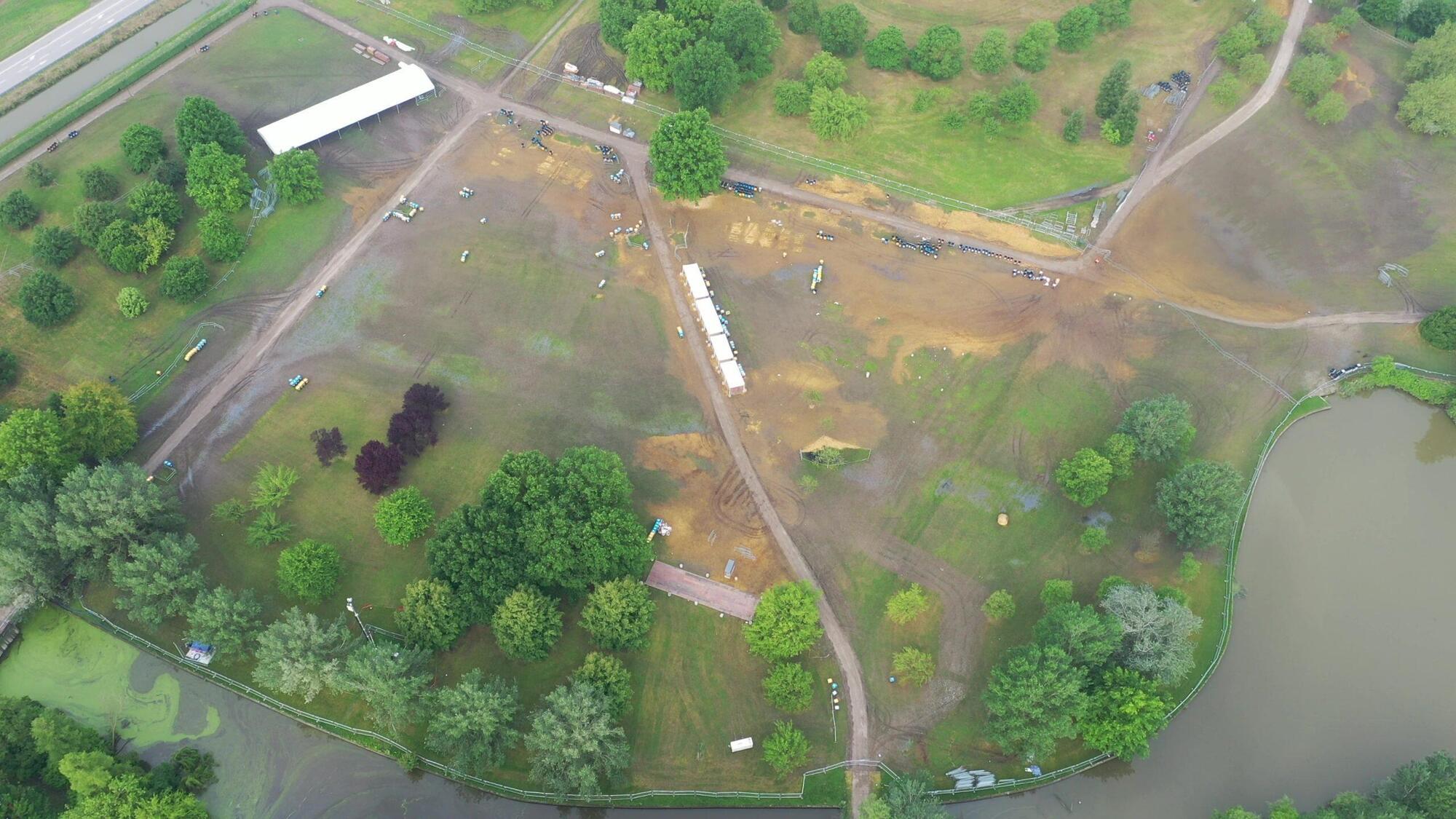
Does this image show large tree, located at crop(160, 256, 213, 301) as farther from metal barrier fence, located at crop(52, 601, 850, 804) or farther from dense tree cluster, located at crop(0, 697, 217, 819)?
dense tree cluster, located at crop(0, 697, 217, 819)

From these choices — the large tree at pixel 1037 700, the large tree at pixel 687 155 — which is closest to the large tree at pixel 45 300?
the large tree at pixel 687 155

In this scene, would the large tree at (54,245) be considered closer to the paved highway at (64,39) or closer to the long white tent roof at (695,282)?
the paved highway at (64,39)

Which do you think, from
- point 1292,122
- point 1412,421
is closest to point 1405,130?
point 1292,122

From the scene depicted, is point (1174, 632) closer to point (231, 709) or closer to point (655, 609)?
point (655, 609)

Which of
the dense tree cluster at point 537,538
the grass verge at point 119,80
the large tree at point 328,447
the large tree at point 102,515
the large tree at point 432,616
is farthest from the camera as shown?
the grass verge at point 119,80

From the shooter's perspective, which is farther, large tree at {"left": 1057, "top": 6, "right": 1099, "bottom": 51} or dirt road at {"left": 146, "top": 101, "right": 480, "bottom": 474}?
large tree at {"left": 1057, "top": 6, "right": 1099, "bottom": 51}

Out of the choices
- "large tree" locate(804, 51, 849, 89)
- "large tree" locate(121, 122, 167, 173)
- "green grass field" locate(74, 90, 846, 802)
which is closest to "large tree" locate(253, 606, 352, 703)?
"green grass field" locate(74, 90, 846, 802)
